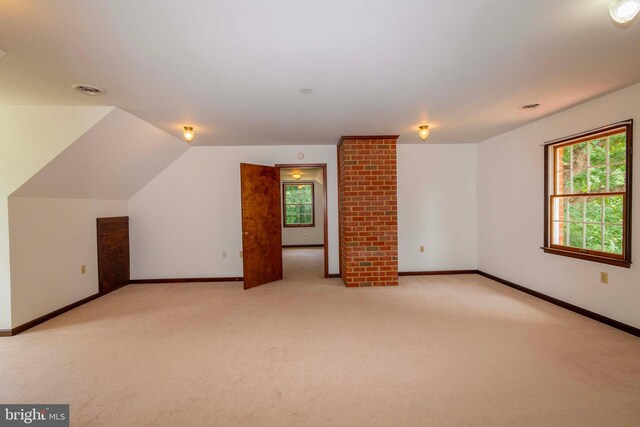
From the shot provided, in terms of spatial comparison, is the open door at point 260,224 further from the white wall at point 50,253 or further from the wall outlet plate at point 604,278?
the wall outlet plate at point 604,278

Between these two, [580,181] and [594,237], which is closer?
[594,237]

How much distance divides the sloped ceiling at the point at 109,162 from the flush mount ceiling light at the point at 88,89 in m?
0.40

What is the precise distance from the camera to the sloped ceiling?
9.80ft

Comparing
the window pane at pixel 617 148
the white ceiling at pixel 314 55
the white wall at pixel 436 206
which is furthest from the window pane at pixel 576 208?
the white wall at pixel 436 206

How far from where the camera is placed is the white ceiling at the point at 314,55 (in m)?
1.56

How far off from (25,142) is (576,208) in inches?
236

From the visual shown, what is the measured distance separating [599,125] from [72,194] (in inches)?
238

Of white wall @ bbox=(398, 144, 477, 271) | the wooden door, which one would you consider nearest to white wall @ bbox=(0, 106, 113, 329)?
the wooden door

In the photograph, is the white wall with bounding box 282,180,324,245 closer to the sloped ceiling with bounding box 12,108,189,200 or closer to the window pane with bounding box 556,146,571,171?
the sloped ceiling with bounding box 12,108,189,200

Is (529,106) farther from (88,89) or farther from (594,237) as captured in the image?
(88,89)

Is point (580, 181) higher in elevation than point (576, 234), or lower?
higher

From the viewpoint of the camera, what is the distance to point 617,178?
9.23 feet

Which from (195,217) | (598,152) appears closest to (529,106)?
(598,152)

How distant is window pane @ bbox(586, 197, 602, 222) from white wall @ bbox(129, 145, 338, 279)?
3.22 m
